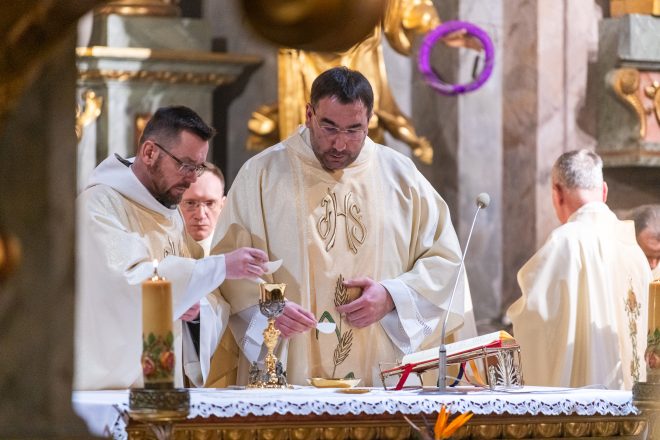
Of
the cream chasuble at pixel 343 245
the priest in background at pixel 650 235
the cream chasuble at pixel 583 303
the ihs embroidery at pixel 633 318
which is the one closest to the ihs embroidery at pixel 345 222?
the cream chasuble at pixel 343 245

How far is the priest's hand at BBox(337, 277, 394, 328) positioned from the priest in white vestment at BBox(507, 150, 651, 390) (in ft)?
6.41

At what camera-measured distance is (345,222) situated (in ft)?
15.8

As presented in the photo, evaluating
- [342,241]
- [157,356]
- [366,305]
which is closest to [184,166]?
[342,241]

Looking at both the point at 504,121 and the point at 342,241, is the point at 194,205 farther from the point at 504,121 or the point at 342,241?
the point at 504,121

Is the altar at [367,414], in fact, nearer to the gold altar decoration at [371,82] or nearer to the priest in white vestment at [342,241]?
the priest in white vestment at [342,241]

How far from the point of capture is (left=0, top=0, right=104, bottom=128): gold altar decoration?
0.89m

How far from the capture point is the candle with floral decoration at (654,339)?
3.23m

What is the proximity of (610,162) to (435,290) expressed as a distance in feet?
11.9

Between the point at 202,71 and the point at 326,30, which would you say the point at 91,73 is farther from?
the point at 326,30

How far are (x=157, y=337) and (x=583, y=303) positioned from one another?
4039 millimetres

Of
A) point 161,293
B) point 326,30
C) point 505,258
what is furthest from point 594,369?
point 326,30

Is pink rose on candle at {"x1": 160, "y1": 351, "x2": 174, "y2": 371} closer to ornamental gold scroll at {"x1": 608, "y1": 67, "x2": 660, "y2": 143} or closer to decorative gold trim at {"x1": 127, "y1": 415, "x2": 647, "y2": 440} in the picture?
decorative gold trim at {"x1": 127, "y1": 415, "x2": 647, "y2": 440}

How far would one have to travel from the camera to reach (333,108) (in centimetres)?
450

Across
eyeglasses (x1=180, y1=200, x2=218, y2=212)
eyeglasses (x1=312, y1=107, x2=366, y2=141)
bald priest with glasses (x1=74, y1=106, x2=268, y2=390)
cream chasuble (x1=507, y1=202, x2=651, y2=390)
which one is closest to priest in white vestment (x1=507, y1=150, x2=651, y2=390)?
cream chasuble (x1=507, y1=202, x2=651, y2=390)
